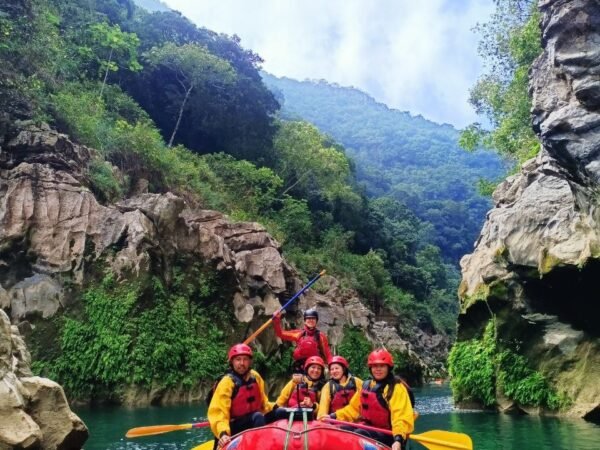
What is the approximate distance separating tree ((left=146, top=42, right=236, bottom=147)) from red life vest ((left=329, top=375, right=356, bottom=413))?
26630mm

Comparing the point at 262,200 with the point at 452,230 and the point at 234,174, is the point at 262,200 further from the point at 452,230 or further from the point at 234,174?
the point at 452,230

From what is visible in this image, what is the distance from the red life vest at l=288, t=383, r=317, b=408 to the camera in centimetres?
782

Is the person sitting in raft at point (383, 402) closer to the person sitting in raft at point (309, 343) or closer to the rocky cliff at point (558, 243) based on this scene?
the person sitting in raft at point (309, 343)

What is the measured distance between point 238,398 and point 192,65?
2857cm

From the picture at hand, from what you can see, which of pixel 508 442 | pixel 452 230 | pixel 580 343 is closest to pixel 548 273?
pixel 580 343

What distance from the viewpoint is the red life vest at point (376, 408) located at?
6.46 metres

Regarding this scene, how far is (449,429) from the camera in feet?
41.1

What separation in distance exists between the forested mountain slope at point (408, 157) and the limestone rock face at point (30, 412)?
44684 mm

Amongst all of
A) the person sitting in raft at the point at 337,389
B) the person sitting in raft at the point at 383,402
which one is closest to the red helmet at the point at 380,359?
the person sitting in raft at the point at 383,402

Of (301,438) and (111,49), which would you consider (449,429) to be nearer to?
(301,438)

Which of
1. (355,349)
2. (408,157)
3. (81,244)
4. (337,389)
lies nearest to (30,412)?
(337,389)

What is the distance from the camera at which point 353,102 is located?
15062 cm

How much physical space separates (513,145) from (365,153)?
84.5 meters

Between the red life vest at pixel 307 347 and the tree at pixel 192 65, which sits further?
the tree at pixel 192 65
